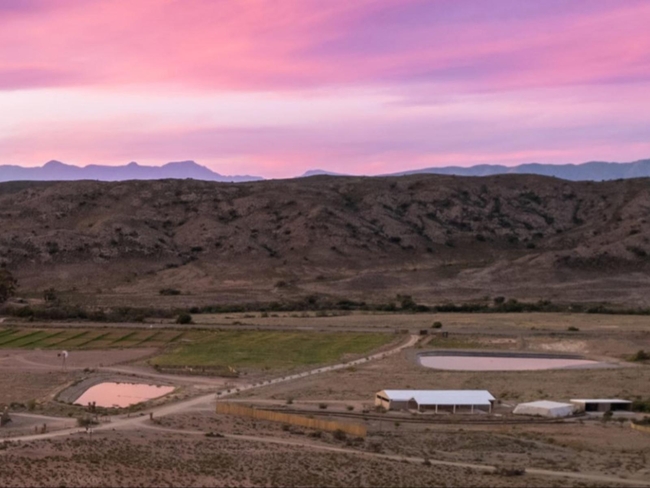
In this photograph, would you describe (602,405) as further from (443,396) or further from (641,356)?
(641,356)

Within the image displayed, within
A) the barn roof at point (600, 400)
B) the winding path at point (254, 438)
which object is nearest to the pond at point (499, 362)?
the barn roof at point (600, 400)

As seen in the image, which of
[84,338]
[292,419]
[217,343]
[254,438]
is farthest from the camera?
[84,338]

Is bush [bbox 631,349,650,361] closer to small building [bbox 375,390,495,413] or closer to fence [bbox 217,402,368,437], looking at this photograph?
small building [bbox 375,390,495,413]

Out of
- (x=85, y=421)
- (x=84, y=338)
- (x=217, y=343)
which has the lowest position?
(x=217, y=343)

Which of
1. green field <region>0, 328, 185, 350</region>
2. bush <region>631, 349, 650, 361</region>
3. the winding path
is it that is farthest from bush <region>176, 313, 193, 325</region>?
bush <region>631, 349, 650, 361</region>

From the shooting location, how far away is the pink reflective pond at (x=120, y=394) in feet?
169

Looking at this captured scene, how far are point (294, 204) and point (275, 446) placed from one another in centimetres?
11436

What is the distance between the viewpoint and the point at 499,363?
66.0 metres

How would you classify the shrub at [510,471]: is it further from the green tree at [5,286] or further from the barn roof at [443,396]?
the green tree at [5,286]

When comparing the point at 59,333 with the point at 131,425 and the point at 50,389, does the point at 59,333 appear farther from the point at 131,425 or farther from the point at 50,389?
the point at 131,425

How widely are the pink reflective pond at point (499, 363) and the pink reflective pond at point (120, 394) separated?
60.1 ft

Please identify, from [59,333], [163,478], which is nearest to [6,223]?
[59,333]

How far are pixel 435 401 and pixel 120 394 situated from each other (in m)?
17.7

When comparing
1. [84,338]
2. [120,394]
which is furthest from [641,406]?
[84,338]
